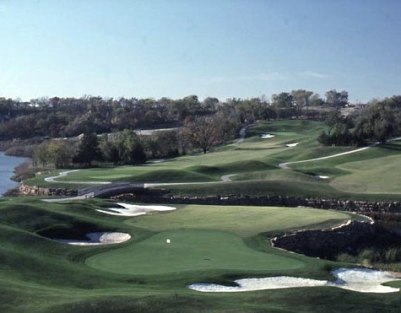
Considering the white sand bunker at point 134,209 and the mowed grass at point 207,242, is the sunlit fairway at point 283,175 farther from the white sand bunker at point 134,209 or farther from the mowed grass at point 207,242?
the mowed grass at point 207,242

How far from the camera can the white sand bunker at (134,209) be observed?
47.3m

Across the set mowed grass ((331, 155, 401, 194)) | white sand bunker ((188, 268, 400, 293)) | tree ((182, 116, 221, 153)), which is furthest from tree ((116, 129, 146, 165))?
white sand bunker ((188, 268, 400, 293))

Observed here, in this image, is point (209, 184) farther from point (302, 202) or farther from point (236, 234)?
point (236, 234)

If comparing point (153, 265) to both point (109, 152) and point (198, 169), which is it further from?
point (109, 152)

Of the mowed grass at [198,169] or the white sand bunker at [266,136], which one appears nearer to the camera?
the mowed grass at [198,169]

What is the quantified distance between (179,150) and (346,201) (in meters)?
68.6

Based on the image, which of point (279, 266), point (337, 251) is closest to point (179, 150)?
point (337, 251)

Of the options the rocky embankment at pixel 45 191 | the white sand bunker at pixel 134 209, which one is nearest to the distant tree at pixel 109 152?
the rocky embankment at pixel 45 191

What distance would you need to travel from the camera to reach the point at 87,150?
3996 inches

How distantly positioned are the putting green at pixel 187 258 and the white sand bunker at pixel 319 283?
148 cm

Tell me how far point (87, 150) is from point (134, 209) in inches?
2079

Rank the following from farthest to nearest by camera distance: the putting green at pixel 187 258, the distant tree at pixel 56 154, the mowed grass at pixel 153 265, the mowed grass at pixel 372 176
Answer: the distant tree at pixel 56 154
the mowed grass at pixel 372 176
the putting green at pixel 187 258
the mowed grass at pixel 153 265

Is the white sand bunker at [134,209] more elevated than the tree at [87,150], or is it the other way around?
the tree at [87,150]

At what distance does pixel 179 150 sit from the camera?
128 meters
